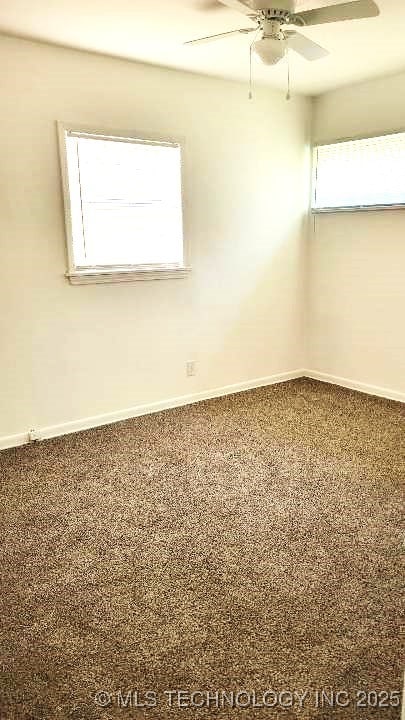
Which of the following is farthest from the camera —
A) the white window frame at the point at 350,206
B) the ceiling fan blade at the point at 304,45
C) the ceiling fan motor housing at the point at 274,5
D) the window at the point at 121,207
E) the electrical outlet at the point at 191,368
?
the electrical outlet at the point at 191,368

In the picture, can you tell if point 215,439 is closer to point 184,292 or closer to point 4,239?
point 184,292

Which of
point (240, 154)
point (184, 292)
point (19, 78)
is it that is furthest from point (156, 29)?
point (184, 292)

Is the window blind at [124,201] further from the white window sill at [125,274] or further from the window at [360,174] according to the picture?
the window at [360,174]

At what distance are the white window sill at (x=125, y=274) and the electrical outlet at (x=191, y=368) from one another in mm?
A: 720

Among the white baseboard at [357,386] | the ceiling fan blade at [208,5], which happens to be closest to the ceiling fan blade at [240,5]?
the ceiling fan blade at [208,5]

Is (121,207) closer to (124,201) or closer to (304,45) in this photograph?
(124,201)

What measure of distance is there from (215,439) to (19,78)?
2.58 m

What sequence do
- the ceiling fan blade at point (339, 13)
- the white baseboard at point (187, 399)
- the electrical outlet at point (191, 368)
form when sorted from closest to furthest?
1. the ceiling fan blade at point (339, 13)
2. the white baseboard at point (187, 399)
3. the electrical outlet at point (191, 368)

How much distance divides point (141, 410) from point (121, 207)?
60.4 inches

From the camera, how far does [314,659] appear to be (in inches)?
64.1

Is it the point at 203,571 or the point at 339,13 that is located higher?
the point at 339,13

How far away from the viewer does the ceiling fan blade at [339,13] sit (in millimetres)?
2088

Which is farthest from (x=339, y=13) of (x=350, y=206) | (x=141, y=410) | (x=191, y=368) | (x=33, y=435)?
(x=33, y=435)

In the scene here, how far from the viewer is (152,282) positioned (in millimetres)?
3828
